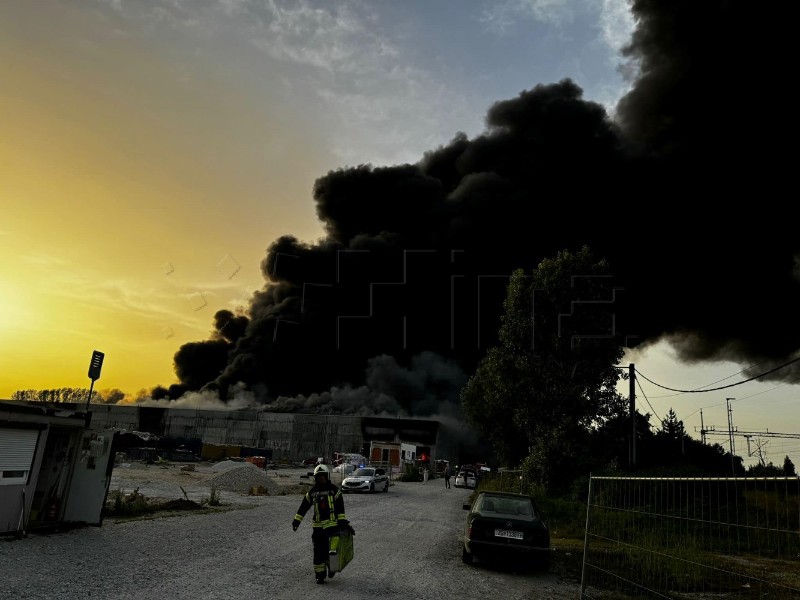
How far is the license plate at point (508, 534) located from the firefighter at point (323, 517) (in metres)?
3.46

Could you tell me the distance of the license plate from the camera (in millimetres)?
11016

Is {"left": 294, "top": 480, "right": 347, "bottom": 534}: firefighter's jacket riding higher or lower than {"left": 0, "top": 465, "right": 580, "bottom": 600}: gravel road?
higher

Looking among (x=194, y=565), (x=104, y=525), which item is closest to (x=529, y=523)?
(x=194, y=565)

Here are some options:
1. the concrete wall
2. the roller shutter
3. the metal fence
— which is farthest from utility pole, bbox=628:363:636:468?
the concrete wall

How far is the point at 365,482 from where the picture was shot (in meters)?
32.9

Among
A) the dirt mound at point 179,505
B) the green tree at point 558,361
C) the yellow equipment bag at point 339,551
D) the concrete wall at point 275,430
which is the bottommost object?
the dirt mound at point 179,505

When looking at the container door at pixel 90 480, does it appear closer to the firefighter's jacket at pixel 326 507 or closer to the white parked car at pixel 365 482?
the firefighter's jacket at pixel 326 507

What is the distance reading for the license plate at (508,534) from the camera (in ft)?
36.1

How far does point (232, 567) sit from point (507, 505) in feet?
18.6

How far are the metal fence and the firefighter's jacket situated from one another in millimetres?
3745

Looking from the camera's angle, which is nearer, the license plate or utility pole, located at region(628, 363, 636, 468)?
the license plate

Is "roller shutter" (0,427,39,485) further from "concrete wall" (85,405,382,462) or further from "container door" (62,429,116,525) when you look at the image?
"concrete wall" (85,405,382,462)

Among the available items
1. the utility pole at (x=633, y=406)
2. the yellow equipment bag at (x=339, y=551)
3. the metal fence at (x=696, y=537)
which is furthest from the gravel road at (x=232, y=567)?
the utility pole at (x=633, y=406)

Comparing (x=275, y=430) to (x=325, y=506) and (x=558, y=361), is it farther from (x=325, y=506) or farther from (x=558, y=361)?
(x=325, y=506)
